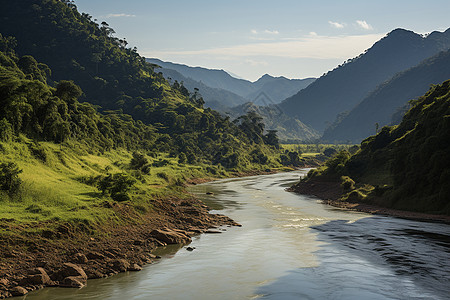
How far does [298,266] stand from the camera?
33750 millimetres

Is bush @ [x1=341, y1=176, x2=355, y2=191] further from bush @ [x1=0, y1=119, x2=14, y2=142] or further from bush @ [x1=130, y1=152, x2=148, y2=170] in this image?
bush @ [x1=0, y1=119, x2=14, y2=142]

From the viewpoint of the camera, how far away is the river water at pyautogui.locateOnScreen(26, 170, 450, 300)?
1051 inches

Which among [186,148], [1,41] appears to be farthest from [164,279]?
[1,41]

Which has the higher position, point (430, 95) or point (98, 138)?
point (430, 95)

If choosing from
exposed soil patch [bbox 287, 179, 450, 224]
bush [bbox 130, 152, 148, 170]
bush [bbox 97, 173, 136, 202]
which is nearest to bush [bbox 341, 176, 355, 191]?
exposed soil patch [bbox 287, 179, 450, 224]

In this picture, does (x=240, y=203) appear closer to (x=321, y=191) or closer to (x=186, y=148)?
(x=321, y=191)

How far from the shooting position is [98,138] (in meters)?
95.9

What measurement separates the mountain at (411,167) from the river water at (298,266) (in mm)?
9124

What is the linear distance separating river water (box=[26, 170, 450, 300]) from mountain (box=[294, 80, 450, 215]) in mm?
9124

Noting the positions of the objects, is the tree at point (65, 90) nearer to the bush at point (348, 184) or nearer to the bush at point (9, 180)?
the bush at point (9, 180)

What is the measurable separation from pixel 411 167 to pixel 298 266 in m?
40.7

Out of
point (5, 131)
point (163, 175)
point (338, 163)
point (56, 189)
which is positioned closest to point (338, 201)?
point (338, 163)

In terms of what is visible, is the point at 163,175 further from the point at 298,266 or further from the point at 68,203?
the point at 298,266

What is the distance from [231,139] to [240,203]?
117 metres
